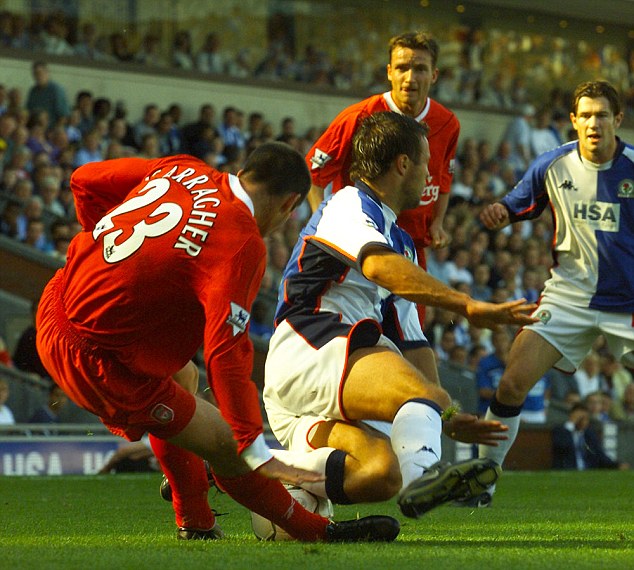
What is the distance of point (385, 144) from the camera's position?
19.6 ft

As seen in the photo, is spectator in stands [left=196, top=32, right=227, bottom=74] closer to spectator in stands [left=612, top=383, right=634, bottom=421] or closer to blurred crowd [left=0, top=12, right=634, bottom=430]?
blurred crowd [left=0, top=12, right=634, bottom=430]

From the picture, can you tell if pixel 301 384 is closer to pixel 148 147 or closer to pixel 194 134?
pixel 148 147

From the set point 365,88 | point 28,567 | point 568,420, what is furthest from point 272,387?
point 365,88

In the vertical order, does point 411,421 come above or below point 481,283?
above

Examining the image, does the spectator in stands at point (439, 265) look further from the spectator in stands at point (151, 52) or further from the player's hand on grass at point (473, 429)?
the player's hand on grass at point (473, 429)

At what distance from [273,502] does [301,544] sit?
0.26 metres

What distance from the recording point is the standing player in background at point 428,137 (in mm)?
8125

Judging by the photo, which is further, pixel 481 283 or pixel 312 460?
pixel 481 283

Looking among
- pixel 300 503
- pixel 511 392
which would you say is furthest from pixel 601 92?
pixel 300 503

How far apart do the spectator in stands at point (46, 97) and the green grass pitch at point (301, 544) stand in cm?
773

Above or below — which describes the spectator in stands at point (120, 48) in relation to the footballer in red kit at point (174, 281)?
→ above

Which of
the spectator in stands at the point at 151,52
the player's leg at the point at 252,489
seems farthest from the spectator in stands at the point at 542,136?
the player's leg at the point at 252,489

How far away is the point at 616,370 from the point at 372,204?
1308 centimetres

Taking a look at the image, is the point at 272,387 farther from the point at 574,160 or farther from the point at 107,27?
the point at 107,27
